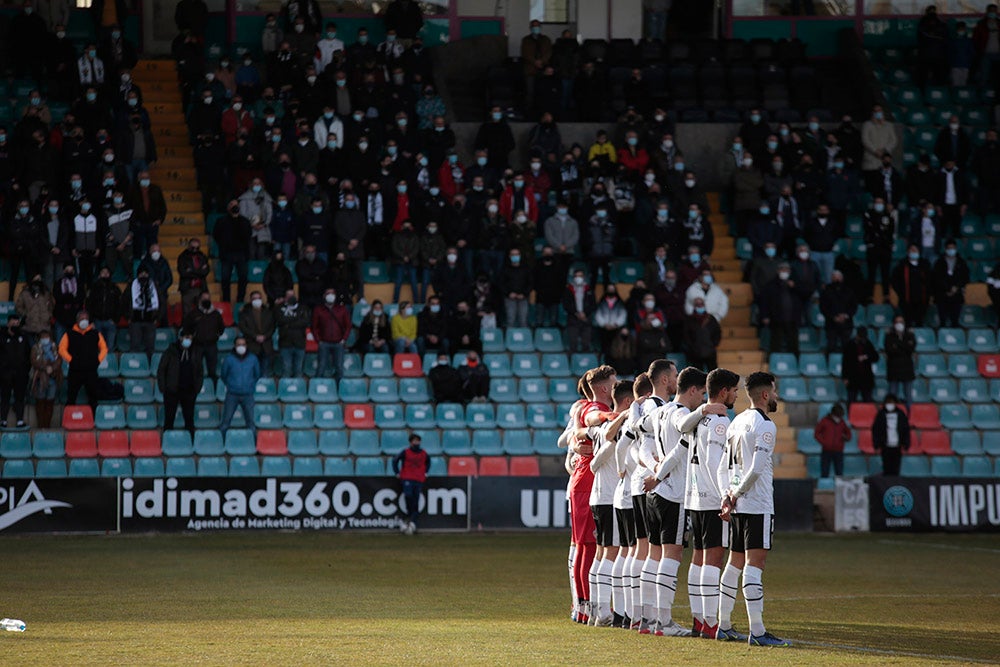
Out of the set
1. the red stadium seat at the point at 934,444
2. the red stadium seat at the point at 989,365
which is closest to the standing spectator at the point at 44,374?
the red stadium seat at the point at 934,444

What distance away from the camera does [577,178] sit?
1161 inches

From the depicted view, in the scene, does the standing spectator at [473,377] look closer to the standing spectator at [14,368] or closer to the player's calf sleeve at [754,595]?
the standing spectator at [14,368]

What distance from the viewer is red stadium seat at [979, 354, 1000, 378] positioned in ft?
91.0

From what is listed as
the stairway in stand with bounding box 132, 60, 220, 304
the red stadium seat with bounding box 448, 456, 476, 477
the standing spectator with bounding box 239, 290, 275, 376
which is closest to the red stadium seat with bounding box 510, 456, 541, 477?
the red stadium seat with bounding box 448, 456, 476, 477

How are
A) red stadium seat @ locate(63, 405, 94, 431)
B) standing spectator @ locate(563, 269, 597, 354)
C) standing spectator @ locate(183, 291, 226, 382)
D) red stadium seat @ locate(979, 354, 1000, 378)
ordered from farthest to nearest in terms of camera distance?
red stadium seat @ locate(979, 354, 1000, 378) → standing spectator @ locate(563, 269, 597, 354) → standing spectator @ locate(183, 291, 226, 382) → red stadium seat @ locate(63, 405, 94, 431)

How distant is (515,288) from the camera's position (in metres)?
27.1

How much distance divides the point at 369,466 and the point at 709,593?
42.7 ft

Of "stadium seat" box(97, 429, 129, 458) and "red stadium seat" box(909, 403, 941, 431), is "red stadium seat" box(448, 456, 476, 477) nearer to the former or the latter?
"stadium seat" box(97, 429, 129, 458)

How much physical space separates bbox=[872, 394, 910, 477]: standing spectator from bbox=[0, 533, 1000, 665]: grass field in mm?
1873

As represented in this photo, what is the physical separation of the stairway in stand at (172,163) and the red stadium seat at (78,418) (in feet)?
10.5

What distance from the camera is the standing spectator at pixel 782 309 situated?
27.1 m

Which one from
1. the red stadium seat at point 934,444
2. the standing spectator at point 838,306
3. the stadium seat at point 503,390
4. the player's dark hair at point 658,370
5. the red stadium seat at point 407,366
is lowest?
the red stadium seat at point 934,444

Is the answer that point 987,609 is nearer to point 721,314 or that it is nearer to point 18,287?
point 721,314

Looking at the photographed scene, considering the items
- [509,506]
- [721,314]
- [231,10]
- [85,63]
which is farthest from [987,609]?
[231,10]
